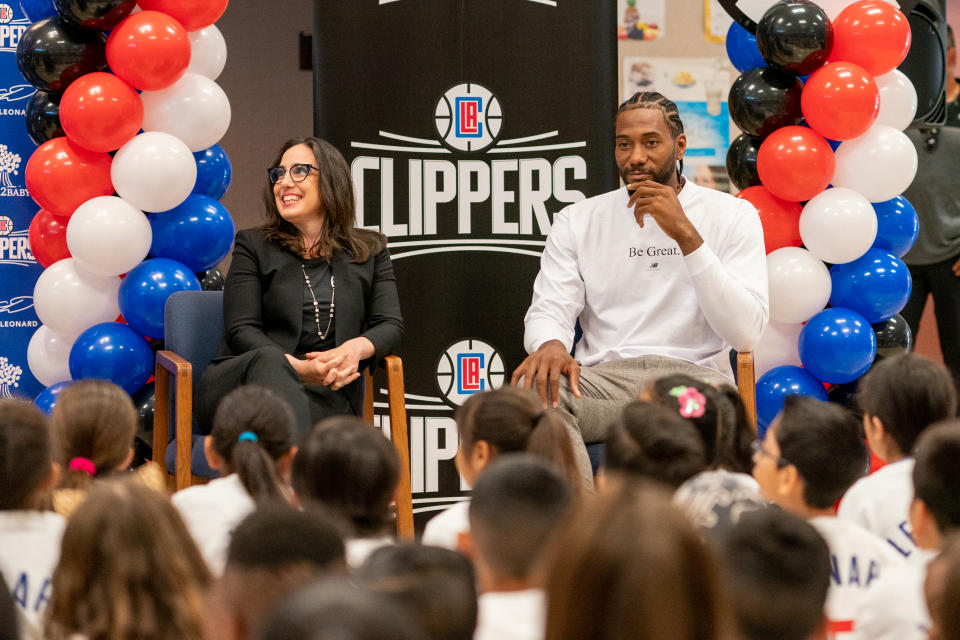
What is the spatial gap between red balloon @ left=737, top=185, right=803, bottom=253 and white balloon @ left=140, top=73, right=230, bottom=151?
5.78 ft

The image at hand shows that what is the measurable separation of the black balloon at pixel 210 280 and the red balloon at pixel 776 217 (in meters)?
→ 1.78

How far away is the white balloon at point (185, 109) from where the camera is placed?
3730 millimetres

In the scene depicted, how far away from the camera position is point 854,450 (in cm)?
201

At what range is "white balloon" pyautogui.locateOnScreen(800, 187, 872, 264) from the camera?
11.7 ft

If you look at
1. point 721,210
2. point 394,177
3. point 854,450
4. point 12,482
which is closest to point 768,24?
point 721,210

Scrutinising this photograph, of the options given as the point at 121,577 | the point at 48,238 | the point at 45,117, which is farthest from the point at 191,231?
the point at 121,577

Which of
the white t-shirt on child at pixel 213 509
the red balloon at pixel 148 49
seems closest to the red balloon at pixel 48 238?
the red balloon at pixel 148 49

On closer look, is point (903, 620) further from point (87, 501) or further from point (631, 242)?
point (631, 242)

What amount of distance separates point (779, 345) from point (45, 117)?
253 centimetres

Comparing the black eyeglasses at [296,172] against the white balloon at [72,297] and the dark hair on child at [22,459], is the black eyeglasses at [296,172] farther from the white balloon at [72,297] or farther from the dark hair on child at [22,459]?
the dark hair on child at [22,459]

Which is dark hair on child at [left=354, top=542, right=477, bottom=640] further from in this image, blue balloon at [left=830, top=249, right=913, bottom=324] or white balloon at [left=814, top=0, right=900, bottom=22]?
white balloon at [left=814, top=0, right=900, bottom=22]

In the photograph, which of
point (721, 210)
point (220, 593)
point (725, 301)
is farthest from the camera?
point (721, 210)

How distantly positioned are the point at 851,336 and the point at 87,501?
2697 mm

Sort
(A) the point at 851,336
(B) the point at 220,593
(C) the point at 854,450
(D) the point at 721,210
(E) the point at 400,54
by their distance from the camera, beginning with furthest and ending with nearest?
(E) the point at 400,54 → (A) the point at 851,336 → (D) the point at 721,210 → (C) the point at 854,450 → (B) the point at 220,593
